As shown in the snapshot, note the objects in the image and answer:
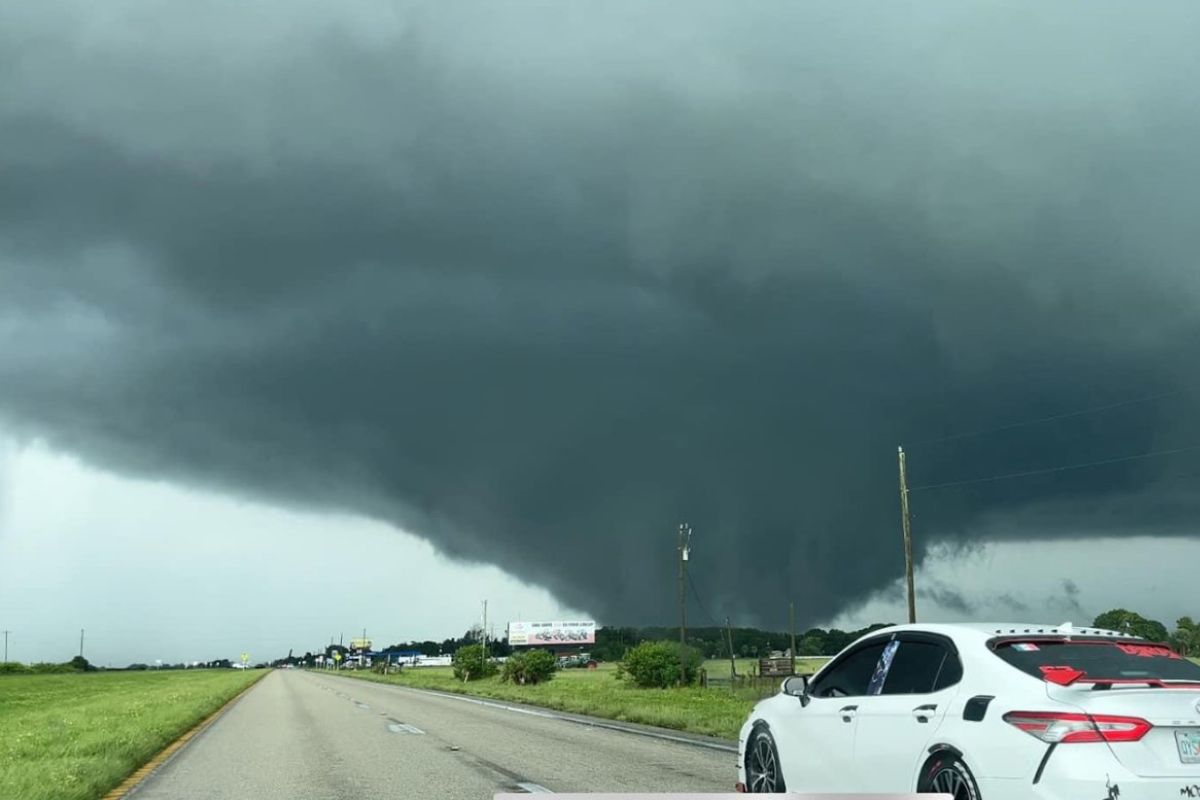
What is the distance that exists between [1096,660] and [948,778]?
1230mm

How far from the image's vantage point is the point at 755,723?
32.2 feet

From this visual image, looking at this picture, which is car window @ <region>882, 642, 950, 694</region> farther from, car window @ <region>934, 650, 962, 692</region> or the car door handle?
the car door handle

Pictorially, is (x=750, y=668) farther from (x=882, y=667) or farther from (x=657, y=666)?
(x=882, y=667)

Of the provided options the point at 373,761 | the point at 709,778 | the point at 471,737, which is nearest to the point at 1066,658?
the point at 709,778

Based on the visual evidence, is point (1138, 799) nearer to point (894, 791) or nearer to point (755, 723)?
point (894, 791)

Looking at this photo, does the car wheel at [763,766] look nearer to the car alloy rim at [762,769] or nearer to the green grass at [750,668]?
the car alloy rim at [762,769]

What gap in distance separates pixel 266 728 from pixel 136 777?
11.4 meters

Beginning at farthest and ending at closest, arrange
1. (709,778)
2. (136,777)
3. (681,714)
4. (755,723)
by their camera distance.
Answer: (681,714), (136,777), (709,778), (755,723)

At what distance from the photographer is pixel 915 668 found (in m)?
7.77

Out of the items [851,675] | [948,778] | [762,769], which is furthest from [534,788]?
[948,778]

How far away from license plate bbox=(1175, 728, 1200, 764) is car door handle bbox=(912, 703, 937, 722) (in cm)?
147

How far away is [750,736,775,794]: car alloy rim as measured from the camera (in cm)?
930

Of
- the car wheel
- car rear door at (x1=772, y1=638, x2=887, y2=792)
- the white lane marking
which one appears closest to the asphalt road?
the white lane marking

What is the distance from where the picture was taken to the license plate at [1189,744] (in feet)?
20.1
